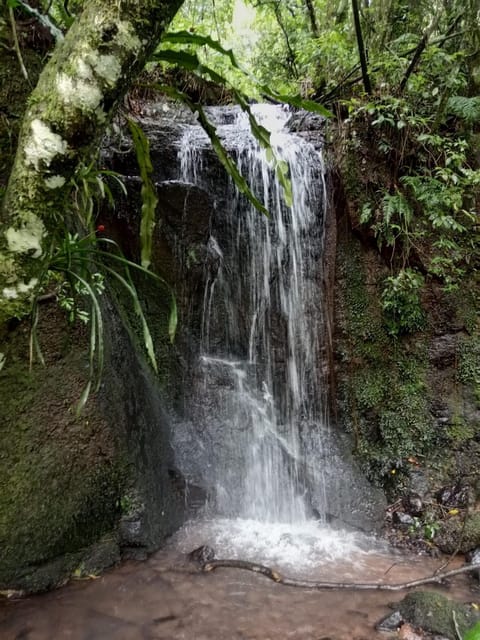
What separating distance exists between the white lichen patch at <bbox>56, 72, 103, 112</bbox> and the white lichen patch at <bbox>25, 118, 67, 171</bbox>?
0.10 metres

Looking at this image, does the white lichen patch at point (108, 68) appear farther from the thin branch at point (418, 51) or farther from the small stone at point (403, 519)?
the thin branch at point (418, 51)

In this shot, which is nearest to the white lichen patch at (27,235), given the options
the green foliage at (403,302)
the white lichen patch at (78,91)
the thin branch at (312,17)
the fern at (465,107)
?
the white lichen patch at (78,91)

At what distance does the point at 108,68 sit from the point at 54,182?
0.36 m

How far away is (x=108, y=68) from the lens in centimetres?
129

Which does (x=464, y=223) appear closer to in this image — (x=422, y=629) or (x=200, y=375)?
(x=200, y=375)

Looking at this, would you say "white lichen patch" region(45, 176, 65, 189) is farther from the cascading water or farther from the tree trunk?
the cascading water

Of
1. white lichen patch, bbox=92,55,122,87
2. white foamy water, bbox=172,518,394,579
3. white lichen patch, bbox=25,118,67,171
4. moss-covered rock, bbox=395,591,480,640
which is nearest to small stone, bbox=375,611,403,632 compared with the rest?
moss-covered rock, bbox=395,591,480,640

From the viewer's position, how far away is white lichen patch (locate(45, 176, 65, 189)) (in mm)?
1279

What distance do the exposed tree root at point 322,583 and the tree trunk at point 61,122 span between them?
105 inches

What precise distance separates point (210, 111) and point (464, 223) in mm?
3516

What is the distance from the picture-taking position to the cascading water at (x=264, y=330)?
464 cm

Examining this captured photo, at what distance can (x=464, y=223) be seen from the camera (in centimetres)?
470

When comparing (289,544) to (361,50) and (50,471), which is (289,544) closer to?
(50,471)

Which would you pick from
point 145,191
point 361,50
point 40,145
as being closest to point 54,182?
point 40,145
